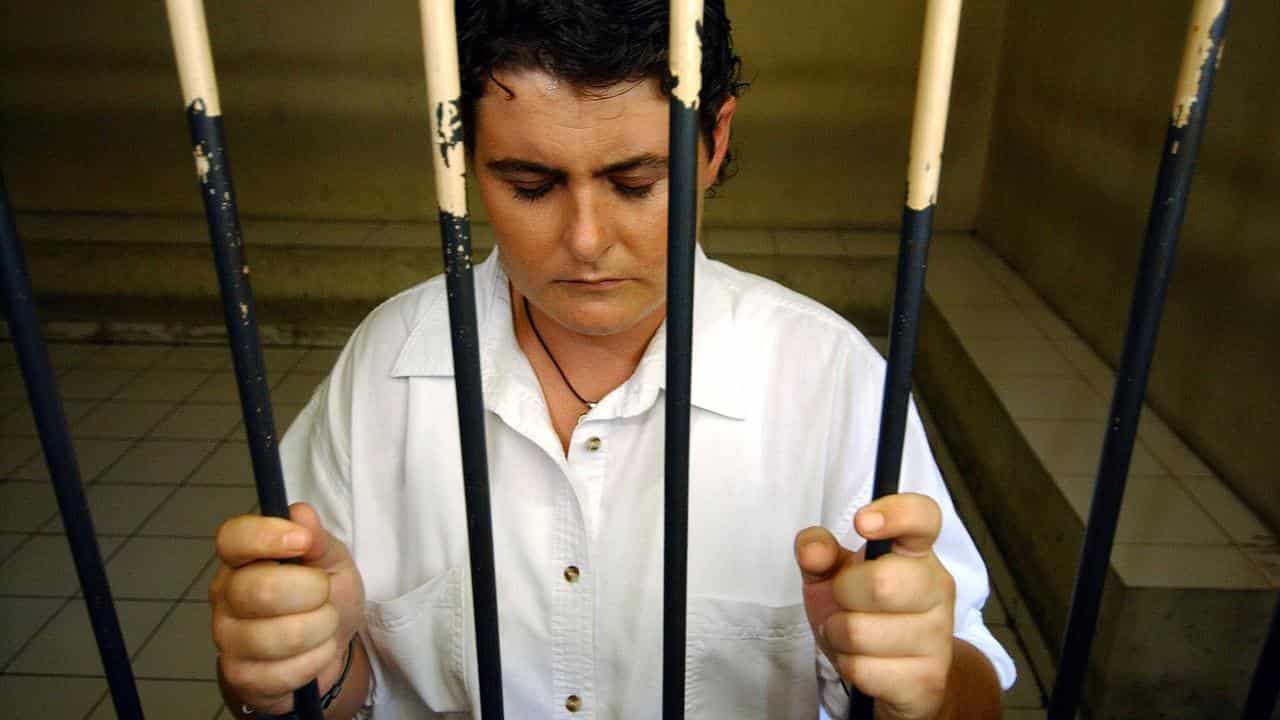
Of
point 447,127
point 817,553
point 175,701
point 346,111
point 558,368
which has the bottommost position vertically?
point 175,701

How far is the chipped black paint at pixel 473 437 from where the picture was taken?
0.61m

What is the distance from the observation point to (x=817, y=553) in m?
0.76

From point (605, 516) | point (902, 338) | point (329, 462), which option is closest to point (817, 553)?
point (902, 338)

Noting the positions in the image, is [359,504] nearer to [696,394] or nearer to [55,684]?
[696,394]

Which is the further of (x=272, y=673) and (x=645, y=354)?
(x=645, y=354)

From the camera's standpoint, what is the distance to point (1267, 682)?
689mm

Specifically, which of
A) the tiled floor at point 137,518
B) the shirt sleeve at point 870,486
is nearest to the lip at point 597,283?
the shirt sleeve at point 870,486

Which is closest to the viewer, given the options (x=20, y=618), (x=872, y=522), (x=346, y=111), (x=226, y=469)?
(x=872, y=522)

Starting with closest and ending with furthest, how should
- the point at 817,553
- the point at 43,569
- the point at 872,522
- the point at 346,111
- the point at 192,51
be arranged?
the point at 192,51 < the point at 872,522 < the point at 817,553 < the point at 43,569 < the point at 346,111

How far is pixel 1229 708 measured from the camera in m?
2.14

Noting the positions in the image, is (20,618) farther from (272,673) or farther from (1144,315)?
(1144,315)

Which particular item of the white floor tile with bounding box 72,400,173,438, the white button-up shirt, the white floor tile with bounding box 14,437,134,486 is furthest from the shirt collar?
the white floor tile with bounding box 72,400,173,438

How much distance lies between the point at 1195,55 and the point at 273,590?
0.76 meters

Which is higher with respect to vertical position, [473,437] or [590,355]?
[473,437]
